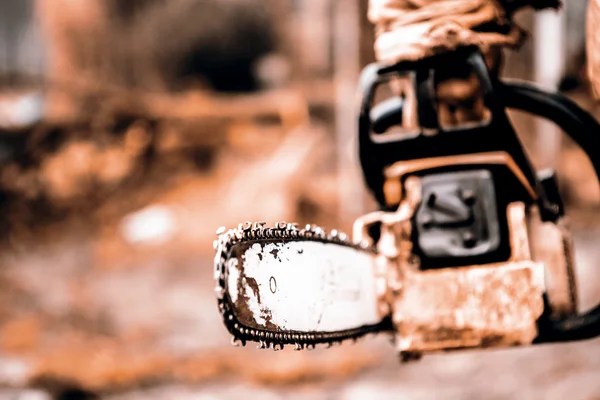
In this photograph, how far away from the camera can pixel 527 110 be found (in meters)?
0.62

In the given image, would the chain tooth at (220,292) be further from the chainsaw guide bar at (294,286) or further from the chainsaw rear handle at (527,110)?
the chainsaw rear handle at (527,110)

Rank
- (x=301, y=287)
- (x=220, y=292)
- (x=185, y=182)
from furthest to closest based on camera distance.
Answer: (x=185, y=182), (x=301, y=287), (x=220, y=292)

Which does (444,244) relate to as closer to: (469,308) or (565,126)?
(469,308)

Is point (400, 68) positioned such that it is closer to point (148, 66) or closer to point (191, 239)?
point (191, 239)

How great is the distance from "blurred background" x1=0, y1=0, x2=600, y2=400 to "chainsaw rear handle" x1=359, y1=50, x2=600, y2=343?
1.26 meters

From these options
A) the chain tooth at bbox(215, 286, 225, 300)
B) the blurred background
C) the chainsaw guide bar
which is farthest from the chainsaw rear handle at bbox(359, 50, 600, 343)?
the blurred background

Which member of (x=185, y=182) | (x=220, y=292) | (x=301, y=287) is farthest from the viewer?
(x=185, y=182)

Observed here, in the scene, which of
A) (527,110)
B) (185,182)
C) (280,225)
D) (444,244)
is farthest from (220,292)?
(185,182)

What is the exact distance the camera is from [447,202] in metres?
0.60

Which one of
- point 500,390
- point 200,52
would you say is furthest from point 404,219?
point 200,52

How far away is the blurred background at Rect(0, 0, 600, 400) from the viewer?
2227 millimetres

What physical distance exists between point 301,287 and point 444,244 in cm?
17

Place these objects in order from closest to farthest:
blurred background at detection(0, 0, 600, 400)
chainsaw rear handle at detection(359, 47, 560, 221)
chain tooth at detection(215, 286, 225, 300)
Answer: chain tooth at detection(215, 286, 225, 300), chainsaw rear handle at detection(359, 47, 560, 221), blurred background at detection(0, 0, 600, 400)

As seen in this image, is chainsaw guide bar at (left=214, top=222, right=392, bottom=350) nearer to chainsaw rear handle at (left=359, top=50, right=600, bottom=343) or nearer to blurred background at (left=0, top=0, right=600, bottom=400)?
chainsaw rear handle at (left=359, top=50, right=600, bottom=343)
